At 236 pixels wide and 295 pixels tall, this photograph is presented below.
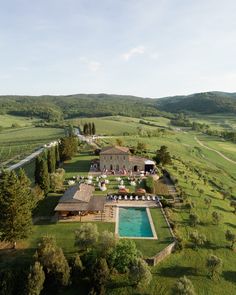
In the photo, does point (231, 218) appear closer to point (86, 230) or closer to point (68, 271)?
point (86, 230)

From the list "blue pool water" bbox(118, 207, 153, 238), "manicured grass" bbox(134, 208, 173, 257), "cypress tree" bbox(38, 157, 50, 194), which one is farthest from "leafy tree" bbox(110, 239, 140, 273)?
"cypress tree" bbox(38, 157, 50, 194)

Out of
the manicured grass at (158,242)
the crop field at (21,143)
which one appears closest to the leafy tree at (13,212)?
the manicured grass at (158,242)

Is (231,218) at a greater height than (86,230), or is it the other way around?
(86,230)

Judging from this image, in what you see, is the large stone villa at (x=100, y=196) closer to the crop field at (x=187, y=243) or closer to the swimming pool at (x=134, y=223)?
the swimming pool at (x=134, y=223)

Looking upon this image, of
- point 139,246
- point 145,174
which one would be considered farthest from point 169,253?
point 145,174

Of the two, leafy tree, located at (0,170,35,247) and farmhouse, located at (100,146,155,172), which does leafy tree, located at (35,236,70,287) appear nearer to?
leafy tree, located at (0,170,35,247)

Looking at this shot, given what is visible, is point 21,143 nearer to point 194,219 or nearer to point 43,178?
point 43,178
